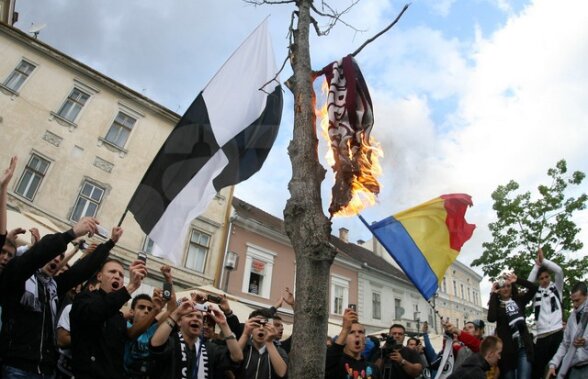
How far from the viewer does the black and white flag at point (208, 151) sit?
4.75 metres

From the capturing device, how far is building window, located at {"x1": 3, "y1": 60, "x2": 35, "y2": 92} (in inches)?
591

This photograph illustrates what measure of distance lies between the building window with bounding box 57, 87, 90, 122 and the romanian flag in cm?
1484

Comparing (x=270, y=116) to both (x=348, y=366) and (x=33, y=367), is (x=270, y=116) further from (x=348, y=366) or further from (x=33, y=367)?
(x=33, y=367)

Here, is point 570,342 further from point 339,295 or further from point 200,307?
point 339,295

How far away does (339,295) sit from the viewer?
25.0 meters

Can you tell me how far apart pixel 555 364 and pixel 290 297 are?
3066 millimetres

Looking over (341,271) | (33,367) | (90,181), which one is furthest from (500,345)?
(341,271)

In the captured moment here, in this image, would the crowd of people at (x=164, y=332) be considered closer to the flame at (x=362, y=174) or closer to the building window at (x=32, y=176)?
the flame at (x=362, y=174)

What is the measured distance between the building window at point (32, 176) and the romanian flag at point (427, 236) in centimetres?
1339

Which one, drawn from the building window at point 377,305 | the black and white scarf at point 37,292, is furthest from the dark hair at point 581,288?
the building window at point 377,305

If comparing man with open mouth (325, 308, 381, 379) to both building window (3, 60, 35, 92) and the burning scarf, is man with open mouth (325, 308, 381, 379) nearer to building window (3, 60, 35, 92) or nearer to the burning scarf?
the burning scarf

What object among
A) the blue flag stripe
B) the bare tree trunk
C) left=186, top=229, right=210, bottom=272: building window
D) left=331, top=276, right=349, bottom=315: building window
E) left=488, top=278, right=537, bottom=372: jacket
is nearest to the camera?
the bare tree trunk

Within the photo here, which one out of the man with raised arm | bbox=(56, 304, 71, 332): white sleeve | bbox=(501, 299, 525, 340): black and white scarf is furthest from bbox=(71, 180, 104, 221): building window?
the man with raised arm

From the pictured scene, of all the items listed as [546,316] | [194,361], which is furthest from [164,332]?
Result: [546,316]
